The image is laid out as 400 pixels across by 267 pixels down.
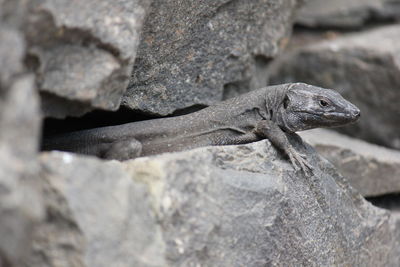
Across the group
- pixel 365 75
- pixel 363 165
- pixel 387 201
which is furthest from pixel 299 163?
pixel 365 75

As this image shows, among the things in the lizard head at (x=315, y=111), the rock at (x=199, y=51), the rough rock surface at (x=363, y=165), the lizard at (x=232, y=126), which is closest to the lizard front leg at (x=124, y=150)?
the lizard at (x=232, y=126)

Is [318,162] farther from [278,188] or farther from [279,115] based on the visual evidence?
[278,188]

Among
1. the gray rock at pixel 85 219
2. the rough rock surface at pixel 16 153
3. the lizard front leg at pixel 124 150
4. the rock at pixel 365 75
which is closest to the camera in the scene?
the rough rock surface at pixel 16 153

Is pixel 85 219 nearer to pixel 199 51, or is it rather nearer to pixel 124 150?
pixel 124 150

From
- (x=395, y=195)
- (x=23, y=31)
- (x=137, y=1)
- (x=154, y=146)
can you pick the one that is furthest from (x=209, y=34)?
(x=395, y=195)

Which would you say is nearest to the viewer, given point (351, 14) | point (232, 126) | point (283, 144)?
point (283, 144)

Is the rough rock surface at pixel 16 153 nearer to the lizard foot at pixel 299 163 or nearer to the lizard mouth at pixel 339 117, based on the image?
the lizard foot at pixel 299 163

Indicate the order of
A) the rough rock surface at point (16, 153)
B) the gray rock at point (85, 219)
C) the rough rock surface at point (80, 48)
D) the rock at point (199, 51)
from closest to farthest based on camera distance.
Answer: the rough rock surface at point (16, 153) < the gray rock at point (85, 219) < the rough rock surface at point (80, 48) < the rock at point (199, 51)

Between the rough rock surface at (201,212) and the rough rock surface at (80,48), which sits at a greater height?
the rough rock surface at (80,48)
